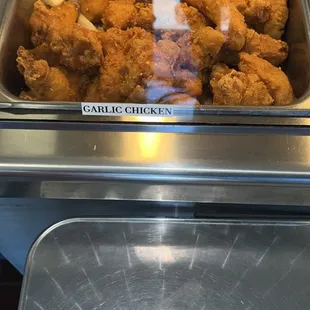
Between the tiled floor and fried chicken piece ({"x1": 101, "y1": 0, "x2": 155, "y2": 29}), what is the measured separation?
1366mm

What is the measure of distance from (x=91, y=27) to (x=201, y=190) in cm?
69

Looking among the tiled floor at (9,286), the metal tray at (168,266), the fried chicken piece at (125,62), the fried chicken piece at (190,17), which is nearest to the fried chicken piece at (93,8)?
A: the fried chicken piece at (125,62)

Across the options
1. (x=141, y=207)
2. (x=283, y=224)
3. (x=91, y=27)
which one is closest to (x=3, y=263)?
(x=141, y=207)

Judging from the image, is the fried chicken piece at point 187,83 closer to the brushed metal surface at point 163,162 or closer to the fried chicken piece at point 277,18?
the brushed metal surface at point 163,162

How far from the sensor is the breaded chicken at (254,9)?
5.17ft

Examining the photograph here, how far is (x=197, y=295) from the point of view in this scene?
1319mm

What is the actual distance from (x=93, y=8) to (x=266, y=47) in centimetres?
59

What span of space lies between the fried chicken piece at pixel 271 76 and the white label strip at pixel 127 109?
0.34m

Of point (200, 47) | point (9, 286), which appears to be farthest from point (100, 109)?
point (9, 286)

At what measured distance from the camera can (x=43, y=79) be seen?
1404mm

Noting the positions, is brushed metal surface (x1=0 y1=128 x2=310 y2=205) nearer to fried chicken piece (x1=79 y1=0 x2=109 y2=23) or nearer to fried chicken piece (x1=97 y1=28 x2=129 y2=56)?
fried chicken piece (x1=97 y1=28 x2=129 y2=56)

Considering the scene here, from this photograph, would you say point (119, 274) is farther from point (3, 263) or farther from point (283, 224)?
point (3, 263)

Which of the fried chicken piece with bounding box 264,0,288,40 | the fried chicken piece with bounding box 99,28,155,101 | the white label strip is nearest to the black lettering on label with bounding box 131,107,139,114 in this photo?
the white label strip

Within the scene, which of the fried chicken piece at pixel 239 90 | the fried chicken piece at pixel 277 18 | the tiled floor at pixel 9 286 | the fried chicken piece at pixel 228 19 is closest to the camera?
the fried chicken piece at pixel 239 90
